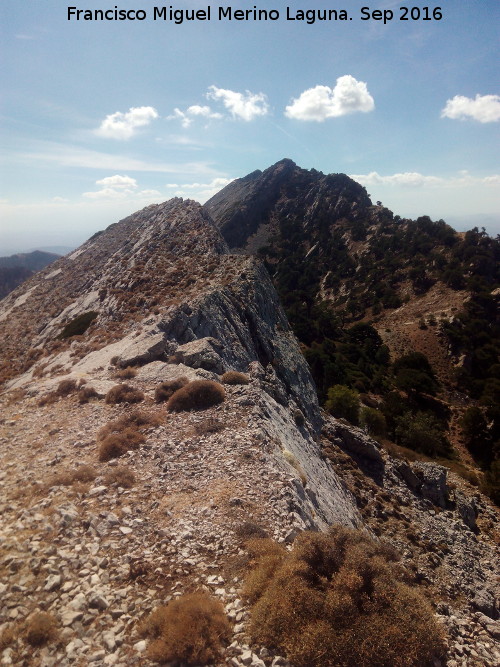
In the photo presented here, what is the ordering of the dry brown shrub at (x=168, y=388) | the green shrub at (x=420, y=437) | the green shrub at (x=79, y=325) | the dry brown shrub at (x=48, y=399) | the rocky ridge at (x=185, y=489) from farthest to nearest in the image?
the green shrub at (x=420, y=437)
the green shrub at (x=79, y=325)
the dry brown shrub at (x=48, y=399)
the dry brown shrub at (x=168, y=388)
the rocky ridge at (x=185, y=489)

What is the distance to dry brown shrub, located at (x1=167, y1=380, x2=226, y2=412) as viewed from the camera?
56.6 ft

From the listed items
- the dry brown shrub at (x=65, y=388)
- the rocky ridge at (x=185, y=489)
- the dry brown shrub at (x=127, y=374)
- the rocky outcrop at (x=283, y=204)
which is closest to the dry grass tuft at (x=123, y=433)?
the rocky ridge at (x=185, y=489)

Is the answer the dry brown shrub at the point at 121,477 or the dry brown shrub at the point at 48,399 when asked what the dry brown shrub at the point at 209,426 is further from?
the dry brown shrub at the point at 48,399

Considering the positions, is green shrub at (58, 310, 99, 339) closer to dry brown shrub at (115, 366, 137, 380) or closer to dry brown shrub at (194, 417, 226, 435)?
dry brown shrub at (115, 366, 137, 380)

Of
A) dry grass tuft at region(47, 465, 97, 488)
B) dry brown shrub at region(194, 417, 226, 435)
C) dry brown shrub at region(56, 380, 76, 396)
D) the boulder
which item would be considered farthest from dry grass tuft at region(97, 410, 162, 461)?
the boulder

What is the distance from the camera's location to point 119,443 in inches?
559

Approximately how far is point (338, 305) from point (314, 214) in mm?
62878

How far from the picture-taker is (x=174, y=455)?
13734 mm

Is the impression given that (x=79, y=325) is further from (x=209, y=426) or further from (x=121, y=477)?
(x=121, y=477)

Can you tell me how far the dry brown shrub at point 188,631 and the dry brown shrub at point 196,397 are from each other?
10115mm

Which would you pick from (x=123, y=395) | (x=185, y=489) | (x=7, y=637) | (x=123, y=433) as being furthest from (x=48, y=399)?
(x=7, y=637)

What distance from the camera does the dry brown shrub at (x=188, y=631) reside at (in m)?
6.43

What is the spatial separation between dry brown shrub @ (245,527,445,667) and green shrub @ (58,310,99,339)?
109 ft

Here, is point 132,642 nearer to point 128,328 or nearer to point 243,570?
point 243,570
